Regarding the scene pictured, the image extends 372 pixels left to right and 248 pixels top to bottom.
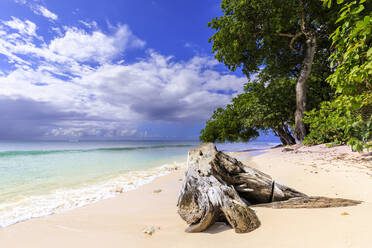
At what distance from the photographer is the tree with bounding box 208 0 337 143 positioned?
895 cm

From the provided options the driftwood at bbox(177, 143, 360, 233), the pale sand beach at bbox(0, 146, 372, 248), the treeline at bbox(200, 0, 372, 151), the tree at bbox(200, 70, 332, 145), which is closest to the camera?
the pale sand beach at bbox(0, 146, 372, 248)

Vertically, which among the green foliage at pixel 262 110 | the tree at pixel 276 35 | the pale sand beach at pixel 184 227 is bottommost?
the pale sand beach at pixel 184 227

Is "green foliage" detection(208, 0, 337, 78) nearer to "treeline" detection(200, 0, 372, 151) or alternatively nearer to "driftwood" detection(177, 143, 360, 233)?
"treeline" detection(200, 0, 372, 151)

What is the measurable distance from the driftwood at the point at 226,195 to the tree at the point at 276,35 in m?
8.45

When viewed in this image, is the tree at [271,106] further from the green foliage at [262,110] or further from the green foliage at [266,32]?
the green foliage at [266,32]

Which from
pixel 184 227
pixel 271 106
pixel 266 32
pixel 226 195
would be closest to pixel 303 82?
pixel 271 106

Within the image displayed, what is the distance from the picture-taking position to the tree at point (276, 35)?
29.4 ft

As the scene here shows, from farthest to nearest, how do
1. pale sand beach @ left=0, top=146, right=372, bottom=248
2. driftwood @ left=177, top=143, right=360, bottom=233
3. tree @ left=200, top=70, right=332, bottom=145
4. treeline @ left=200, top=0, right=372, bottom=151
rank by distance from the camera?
tree @ left=200, top=70, right=332, bottom=145 < treeline @ left=200, top=0, right=372, bottom=151 < driftwood @ left=177, top=143, right=360, bottom=233 < pale sand beach @ left=0, top=146, right=372, bottom=248

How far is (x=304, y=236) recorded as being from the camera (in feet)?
5.23

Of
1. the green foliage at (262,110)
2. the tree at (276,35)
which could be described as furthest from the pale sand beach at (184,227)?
the green foliage at (262,110)

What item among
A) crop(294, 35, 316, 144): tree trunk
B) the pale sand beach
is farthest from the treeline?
the pale sand beach

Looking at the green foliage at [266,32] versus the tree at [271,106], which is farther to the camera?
the tree at [271,106]

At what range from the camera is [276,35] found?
9.98 m

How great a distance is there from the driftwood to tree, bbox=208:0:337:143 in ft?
27.7
